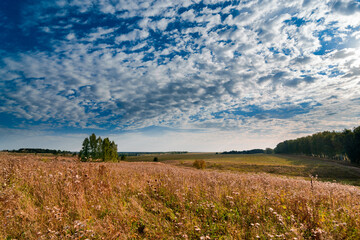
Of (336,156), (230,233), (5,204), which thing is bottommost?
(336,156)

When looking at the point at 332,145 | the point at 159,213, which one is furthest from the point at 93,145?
the point at 332,145

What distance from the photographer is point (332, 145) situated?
81750mm

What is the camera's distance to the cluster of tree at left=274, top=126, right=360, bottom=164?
198ft

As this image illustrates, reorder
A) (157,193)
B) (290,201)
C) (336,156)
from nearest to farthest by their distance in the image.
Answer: (290,201), (157,193), (336,156)

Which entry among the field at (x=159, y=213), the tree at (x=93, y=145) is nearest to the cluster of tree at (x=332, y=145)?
the field at (x=159, y=213)

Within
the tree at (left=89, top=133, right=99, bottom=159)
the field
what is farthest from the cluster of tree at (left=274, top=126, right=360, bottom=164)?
the tree at (left=89, top=133, right=99, bottom=159)

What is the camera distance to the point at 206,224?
384 cm

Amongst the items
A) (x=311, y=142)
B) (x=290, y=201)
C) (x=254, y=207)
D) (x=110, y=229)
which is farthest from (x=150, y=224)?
(x=311, y=142)

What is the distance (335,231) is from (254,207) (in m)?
1.56

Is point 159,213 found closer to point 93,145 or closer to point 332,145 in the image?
point 93,145

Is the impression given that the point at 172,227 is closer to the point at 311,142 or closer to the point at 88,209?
the point at 88,209

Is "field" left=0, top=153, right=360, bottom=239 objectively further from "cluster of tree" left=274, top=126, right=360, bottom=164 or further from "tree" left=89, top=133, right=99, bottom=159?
"cluster of tree" left=274, top=126, right=360, bottom=164

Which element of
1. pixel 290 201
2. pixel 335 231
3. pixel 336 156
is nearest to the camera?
pixel 335 231

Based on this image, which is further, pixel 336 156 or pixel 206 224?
pixel 336 156
